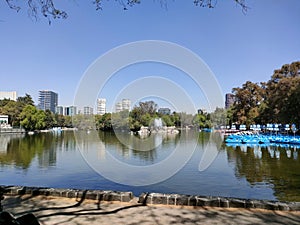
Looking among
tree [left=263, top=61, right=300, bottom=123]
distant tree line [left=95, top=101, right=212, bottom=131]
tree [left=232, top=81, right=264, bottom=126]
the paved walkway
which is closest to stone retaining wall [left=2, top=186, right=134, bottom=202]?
the paved walkway

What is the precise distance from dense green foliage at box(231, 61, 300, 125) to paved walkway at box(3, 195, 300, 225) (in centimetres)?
2854

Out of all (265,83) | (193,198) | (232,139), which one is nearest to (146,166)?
(193,198)

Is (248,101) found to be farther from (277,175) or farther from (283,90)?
(277,175)

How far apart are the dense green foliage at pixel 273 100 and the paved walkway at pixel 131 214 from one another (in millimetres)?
28544

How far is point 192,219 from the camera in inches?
172

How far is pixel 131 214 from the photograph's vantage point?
4586 millimetres

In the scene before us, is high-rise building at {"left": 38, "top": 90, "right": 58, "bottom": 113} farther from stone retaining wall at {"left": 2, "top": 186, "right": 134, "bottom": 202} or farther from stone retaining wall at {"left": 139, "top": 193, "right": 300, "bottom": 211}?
stone retaining wall at {"left": 139, "top": 193, "right": 300, "bottom": 211}

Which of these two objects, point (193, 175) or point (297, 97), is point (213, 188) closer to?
point (193, 175)

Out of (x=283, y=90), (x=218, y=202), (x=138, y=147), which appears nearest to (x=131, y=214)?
(x=218, y=202)

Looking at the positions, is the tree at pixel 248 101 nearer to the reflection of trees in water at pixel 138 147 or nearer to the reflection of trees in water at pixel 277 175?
the reflection of trees in water at pixel 138 147

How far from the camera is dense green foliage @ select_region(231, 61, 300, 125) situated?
32.3 metres

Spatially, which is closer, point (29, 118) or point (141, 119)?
point (141, 119)

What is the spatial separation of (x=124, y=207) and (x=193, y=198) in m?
1.21

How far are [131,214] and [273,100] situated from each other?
37027 mm
